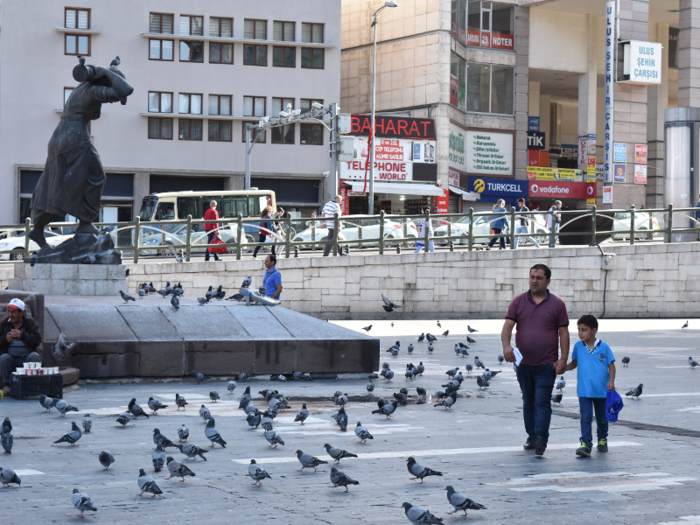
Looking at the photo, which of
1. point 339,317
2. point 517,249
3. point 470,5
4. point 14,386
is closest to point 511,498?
point 14,386

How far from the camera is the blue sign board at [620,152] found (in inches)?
1879

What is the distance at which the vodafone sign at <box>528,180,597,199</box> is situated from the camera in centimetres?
5175

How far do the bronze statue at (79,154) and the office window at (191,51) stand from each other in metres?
32.0

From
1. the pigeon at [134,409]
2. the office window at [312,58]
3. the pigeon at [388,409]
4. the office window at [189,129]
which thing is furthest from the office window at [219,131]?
the pigeon at [134,409]

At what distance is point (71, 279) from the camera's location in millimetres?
15508

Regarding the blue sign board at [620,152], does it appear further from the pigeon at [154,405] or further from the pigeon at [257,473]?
the pigeon at [257,473]

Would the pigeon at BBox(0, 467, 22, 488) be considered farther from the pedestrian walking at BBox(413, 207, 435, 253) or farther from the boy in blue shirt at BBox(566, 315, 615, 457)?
the pedestrian walking at BBox(413, 207, 435, 253)

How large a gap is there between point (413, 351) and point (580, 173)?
37.5 metres

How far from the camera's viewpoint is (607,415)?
839 centimetres

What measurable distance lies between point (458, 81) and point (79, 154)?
115ft

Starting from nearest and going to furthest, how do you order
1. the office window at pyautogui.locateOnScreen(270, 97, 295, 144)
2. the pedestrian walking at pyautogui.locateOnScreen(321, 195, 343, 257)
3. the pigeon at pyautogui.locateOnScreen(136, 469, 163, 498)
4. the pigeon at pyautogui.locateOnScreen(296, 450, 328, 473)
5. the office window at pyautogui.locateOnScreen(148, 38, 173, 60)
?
the pigeon at pyautogui.locateOnScreen(136, 469, 163, 498), the pigeon at pyautogui.locateOnScreen(296, 450, 328, 473), the pedestrian walking at pyautogui.locateOnScreen(321, 195, 343, 257), the office window at pyautogui.locateOnScreen(148, 38, 173, 60), the office window at pyautogui.locateOnScreen(270, 97, 295, 144)

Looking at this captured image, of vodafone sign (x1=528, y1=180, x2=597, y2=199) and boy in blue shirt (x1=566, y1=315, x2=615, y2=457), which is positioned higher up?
vodafone sign (x1=528, y1=180, x2=597, y2=199)

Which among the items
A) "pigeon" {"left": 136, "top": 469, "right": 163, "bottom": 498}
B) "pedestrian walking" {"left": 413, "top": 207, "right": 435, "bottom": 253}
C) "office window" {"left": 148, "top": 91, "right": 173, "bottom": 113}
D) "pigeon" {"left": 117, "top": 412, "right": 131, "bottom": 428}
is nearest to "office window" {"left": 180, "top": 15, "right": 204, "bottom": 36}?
"office window" {"left": 148, "top": 91, "right": 173, "bottom": 113}

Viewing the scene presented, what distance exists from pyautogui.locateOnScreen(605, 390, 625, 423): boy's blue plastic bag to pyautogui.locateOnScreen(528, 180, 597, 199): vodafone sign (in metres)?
43.8
